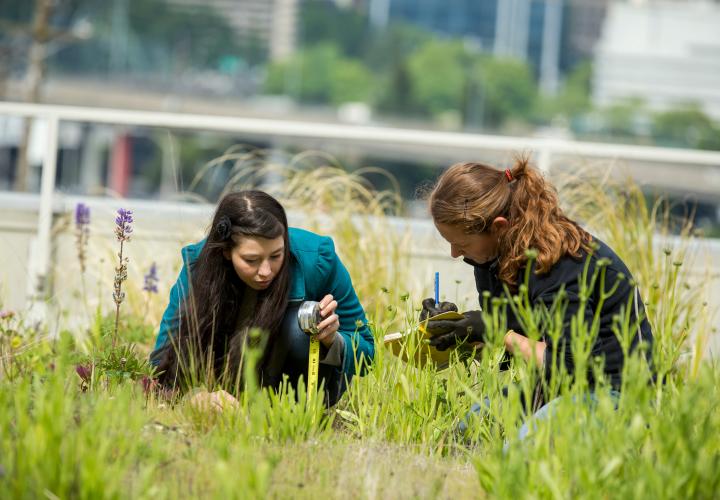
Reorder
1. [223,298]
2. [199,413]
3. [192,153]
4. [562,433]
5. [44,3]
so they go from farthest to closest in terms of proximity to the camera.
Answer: [192,153] < [44,3] < [223,298] < [199,413] < [562,433]

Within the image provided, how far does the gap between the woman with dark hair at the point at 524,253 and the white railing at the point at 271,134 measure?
233cm

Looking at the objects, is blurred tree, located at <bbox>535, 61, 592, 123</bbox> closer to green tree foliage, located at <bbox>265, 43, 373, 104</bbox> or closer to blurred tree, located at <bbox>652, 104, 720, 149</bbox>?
blurred tree, located at <bbox>652, 104, 720, 149</bbox>

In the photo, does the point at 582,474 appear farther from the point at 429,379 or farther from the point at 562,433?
the point at 429,379

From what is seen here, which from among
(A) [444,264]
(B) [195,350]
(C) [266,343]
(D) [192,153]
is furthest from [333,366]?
(D) [192,153]

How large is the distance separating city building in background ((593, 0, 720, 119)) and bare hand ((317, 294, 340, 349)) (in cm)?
6205

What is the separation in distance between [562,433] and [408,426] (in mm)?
749

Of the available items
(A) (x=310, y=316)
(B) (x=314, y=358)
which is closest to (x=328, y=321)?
(A) (x=310, y=316)

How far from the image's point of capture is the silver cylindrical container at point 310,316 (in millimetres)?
3324

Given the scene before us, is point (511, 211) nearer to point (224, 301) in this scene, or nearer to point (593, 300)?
point (593, 300)

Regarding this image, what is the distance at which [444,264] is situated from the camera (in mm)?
5523

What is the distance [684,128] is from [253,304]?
4756 centimetres

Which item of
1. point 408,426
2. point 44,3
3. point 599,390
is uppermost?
point 44,3

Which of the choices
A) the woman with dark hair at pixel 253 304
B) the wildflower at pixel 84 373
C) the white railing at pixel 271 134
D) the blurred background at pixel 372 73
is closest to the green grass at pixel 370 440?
the wildflower at pixel 84 373

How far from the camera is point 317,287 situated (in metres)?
3.62
